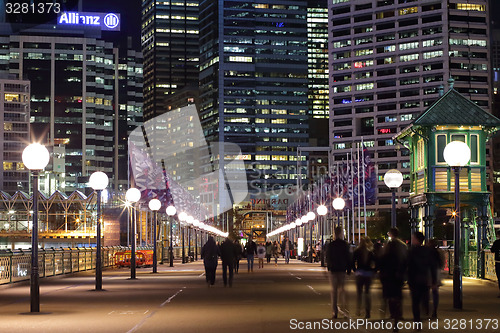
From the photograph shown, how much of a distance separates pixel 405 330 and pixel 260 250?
131ft

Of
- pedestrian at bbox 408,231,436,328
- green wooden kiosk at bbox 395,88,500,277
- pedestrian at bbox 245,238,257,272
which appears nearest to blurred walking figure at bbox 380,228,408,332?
pedestrian at bbox 408,231,436,328

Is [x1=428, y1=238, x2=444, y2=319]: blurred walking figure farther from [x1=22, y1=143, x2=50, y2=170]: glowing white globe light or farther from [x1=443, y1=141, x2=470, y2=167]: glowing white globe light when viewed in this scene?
[x1=22, y1=143, x2=50, y2=170]: glowing white globe light

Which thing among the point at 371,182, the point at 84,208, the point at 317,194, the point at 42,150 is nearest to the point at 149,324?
the point at 42,150

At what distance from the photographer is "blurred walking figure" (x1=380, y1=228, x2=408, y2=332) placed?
1570cm

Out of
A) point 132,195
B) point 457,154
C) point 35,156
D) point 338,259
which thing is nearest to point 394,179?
point 457,154

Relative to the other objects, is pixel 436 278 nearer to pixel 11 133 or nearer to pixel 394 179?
pixel 394 179

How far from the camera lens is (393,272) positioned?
1594 cm

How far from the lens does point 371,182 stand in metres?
Result: 61.9

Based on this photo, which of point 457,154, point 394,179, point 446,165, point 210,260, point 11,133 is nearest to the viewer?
point 457,154

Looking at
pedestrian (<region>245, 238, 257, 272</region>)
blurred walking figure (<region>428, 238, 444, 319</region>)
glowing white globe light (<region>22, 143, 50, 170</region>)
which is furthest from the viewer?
pedestrian (<region>245, 238, 257, 272</region>)

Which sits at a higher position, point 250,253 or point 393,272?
point 393,272
